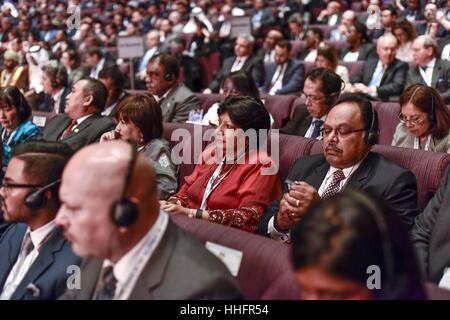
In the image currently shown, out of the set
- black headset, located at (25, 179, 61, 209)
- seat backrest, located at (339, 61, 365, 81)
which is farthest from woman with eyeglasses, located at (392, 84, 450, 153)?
seat backrest, located at (339, 61, 365, 81)

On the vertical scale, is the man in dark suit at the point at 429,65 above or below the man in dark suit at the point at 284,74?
above

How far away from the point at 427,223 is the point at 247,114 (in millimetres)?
781

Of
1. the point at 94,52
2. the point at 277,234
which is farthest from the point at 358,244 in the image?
the point at 94,52

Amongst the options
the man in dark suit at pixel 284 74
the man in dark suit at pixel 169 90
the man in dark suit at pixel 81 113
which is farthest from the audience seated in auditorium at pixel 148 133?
the man in dark suit at pixel 284 74

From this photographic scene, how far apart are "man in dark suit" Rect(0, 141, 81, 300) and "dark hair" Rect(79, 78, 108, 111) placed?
1809mm

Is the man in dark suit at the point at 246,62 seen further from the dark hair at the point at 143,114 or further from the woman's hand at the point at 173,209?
the woman's hand at the point at 173,209

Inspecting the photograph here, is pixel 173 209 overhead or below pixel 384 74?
overhead

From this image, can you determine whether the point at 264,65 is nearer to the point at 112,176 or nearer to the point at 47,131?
the point at 47,131

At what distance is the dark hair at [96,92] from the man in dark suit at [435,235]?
2114 mm

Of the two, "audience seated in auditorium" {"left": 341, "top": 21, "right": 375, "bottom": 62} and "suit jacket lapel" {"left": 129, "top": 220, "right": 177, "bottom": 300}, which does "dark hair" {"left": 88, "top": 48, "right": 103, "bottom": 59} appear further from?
"suit jacket lapel" {"left": 129, "top": 220, "right": 177, "bottom": 300}

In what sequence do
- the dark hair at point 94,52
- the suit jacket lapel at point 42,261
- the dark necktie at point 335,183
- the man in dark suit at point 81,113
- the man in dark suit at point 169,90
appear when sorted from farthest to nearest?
the dark hair at point 94,52
the man in dark suit at point 169,90
the man in dark suit at point 81,113
the dark necktie at point 335,183
the suit jacket lapel at point 42,261

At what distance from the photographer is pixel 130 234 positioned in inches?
48.4

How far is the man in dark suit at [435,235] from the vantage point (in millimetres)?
1852

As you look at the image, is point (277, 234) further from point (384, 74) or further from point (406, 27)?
point (406, 27)
